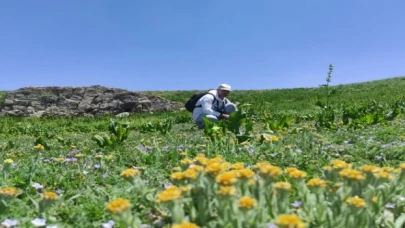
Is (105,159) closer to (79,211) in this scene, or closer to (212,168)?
(79,211)

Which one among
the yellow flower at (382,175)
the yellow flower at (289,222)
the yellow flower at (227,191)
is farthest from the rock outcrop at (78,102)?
the yellow flower at (289,222)

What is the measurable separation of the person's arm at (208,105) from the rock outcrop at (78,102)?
609 inches

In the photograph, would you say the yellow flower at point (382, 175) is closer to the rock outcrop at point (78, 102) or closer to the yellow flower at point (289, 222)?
the yellow flower at point (289, 222)

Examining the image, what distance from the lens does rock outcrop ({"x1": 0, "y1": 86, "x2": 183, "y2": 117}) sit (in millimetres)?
27728

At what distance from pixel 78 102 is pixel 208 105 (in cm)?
1929

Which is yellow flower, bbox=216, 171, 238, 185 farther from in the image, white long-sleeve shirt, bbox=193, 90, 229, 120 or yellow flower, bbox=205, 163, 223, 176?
white long-sleeve shirt, bbox=193, 90, 229, 120

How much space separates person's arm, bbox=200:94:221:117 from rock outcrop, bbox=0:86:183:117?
1547cm

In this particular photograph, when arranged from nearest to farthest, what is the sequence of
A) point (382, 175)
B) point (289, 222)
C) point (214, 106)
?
point (289, 222) < point (382, 175) < point (214, 106)

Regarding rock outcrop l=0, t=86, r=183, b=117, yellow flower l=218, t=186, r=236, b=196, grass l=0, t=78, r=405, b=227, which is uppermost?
yellow flower l=218, t=186, r=236, b=196

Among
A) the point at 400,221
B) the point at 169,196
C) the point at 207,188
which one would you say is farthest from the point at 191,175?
→ the point at 400,221

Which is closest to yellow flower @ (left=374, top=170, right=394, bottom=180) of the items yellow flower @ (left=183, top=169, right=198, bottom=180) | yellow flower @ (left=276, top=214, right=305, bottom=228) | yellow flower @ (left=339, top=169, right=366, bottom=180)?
yellow flower @ (left=339, top=169, right=366, bottom=180)

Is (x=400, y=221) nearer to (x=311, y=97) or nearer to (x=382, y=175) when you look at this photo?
(x=382, y=175)

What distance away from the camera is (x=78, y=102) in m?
29.3

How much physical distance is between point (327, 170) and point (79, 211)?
1.91 metres
